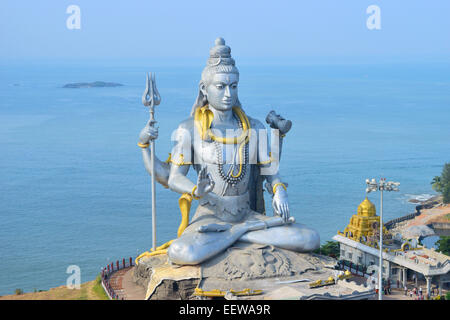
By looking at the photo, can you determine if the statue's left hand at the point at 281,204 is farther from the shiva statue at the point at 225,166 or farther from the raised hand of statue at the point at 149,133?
the raised hand of statue at the point at 149,133

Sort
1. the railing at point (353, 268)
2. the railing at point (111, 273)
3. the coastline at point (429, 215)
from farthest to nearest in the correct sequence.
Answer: the coastline at point (429, 215) < the railing at point (353, 268) < the railing at point (111, 273)

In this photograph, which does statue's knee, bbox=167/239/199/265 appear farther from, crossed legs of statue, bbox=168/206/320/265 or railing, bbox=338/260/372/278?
railing, bbox=338/260/372/278

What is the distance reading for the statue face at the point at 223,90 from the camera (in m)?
13.9

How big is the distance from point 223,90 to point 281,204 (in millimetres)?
2018

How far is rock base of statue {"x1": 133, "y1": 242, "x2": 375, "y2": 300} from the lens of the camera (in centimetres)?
1276

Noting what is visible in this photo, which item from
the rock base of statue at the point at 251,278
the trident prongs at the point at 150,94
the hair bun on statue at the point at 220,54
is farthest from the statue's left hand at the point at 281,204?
the trident prongs at the point at 150,94

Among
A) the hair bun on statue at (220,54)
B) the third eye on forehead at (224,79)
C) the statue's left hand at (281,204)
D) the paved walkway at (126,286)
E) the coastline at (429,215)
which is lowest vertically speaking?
the coastline at (429,215)

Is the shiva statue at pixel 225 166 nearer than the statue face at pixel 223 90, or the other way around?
the shiva statue at pixel 225 166

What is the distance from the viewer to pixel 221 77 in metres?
13.9

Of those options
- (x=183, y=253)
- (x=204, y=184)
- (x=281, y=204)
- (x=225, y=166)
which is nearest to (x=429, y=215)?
(x=281, y=204)

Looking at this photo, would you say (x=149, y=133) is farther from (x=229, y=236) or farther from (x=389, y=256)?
(x=389, y=256)

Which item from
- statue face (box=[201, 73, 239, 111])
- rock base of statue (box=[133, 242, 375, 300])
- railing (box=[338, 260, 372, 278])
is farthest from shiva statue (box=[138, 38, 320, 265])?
railing (box=[338, 260, 372, 278])

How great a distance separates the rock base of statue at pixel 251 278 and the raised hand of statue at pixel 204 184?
3.22ft
